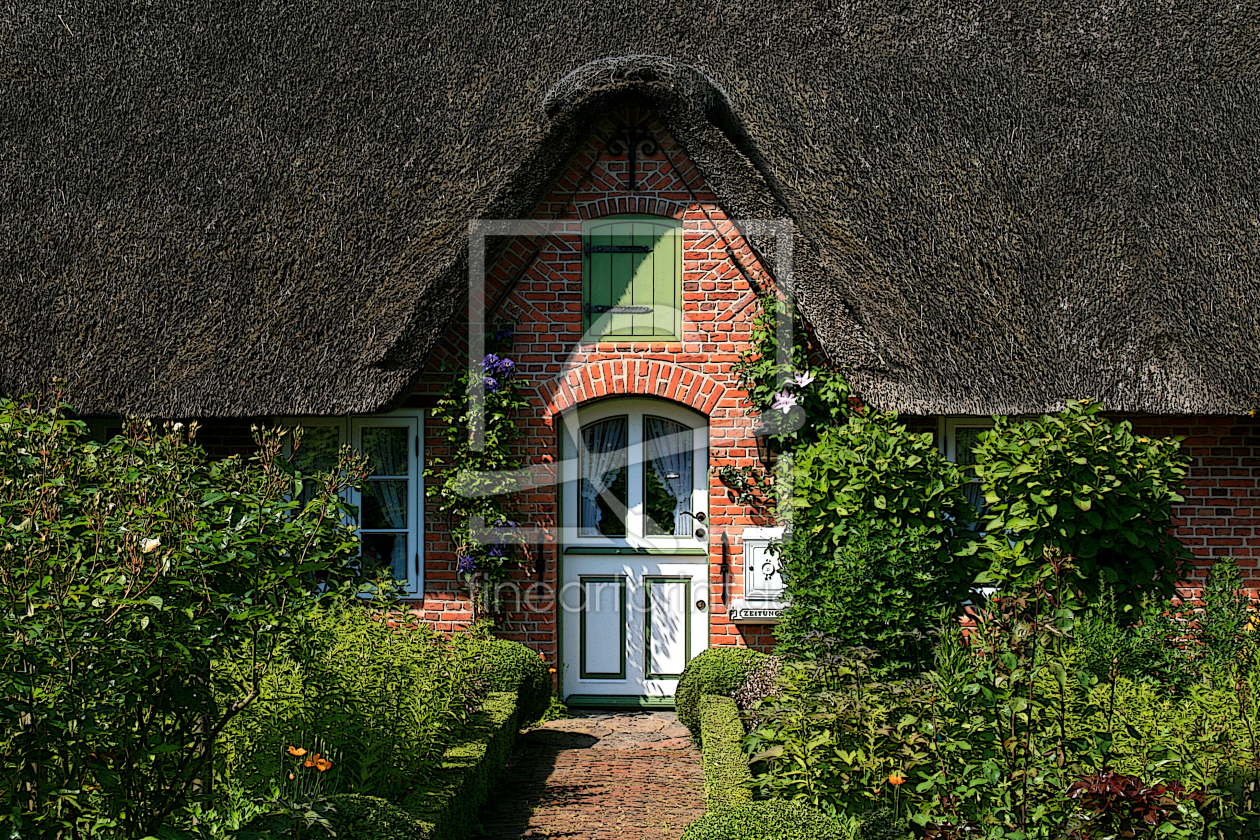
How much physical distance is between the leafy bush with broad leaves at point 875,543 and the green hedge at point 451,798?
5.46ft

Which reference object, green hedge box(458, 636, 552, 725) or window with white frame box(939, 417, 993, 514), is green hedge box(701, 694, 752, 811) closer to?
green hedge box(458, 636, 552, 725)

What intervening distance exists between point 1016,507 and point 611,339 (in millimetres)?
3139

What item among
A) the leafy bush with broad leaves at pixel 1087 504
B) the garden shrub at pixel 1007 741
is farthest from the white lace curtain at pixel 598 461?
the garden shrub at pixel 1007 741

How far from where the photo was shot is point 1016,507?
5879mm

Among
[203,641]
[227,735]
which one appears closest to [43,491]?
[203,641]

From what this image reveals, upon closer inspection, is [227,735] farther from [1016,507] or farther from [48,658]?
[1016,507]

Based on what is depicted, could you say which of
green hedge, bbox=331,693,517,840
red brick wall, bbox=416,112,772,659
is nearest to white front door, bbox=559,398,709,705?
red brick wall, bbox=416,112,772,659

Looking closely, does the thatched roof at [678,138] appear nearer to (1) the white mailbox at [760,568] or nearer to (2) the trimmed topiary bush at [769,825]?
(1) the white mailbox at [760,568]

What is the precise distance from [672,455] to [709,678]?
6.02 feet

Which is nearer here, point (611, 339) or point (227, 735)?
point (227, 735)

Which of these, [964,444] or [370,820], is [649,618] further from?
[370,820]

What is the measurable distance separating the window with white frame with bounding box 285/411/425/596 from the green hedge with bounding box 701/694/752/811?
8.69 feet

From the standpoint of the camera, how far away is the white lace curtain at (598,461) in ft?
26.1

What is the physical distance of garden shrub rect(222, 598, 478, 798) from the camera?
13.9 feet
